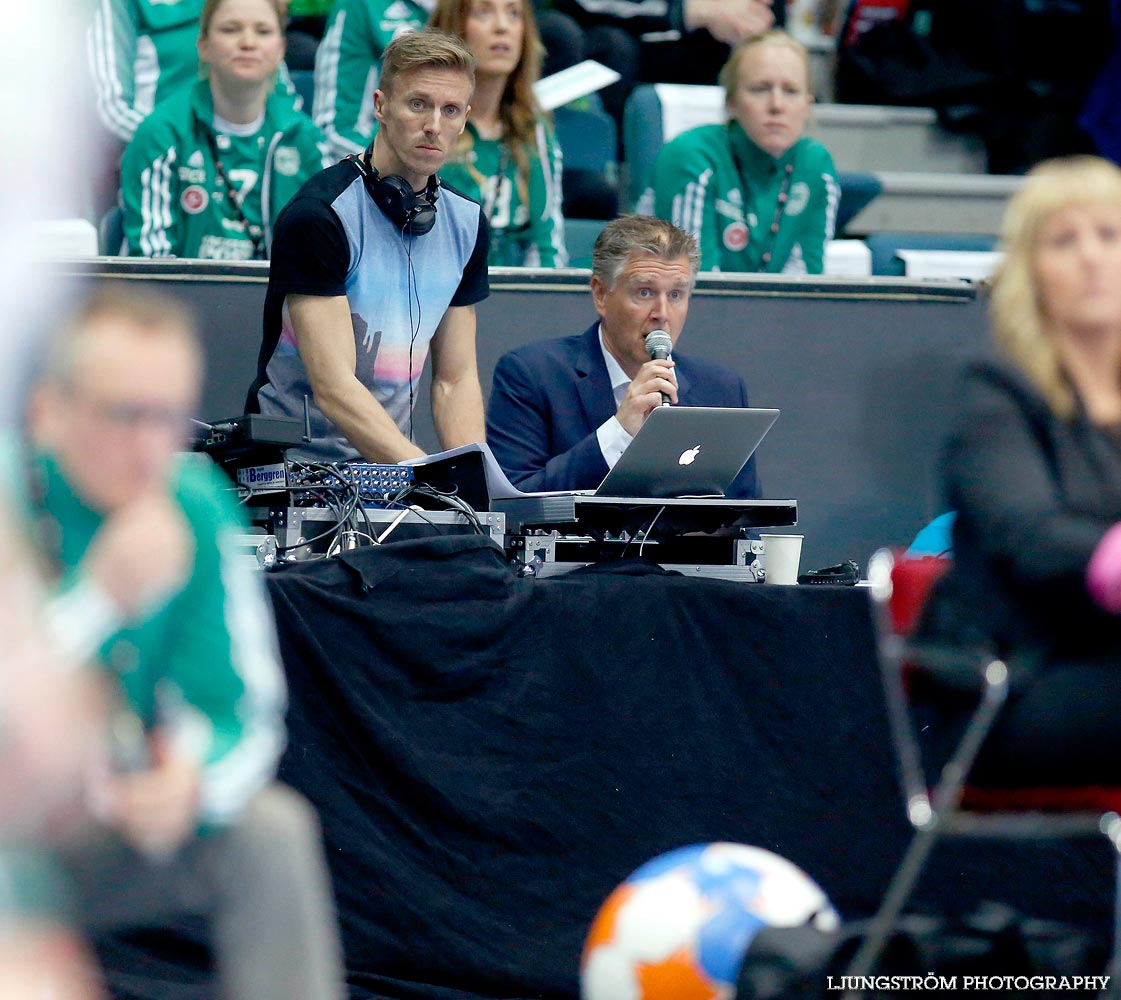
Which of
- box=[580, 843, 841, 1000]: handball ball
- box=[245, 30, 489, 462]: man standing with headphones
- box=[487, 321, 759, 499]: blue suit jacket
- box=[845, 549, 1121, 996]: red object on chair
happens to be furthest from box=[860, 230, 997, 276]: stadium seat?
box=[580, 843, 841, 1000]: handball ball

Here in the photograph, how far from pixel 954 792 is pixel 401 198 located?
2072 millimetres

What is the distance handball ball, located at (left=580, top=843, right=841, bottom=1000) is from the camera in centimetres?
213

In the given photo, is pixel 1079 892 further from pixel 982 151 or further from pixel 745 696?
pixel 982 151

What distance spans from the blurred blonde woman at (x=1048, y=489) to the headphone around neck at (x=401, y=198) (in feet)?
5.54

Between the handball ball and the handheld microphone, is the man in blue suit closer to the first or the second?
the handheld microphone

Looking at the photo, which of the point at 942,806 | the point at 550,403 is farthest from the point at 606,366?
the point at 942,806

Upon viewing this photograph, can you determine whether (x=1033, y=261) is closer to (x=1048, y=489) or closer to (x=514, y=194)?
(x=1048, y=489)

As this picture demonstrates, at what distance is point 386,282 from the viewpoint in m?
3.70

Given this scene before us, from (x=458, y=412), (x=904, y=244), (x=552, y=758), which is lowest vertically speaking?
(x=552, y=758)

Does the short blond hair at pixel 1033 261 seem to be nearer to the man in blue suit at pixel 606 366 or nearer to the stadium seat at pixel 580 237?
the man in blue suit at pixel 606 366

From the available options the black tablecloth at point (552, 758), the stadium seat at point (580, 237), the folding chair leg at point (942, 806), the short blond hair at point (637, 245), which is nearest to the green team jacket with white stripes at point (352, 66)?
the stadium seat at point (580, 237)

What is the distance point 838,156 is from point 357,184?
10.5ft

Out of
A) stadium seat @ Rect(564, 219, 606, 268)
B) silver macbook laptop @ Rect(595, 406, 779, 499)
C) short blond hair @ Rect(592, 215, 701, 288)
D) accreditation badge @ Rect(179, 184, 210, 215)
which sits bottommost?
silver macbook laptop @ Rect(595, 406, 779, 499)

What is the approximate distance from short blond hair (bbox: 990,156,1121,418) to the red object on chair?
0.28 metres
